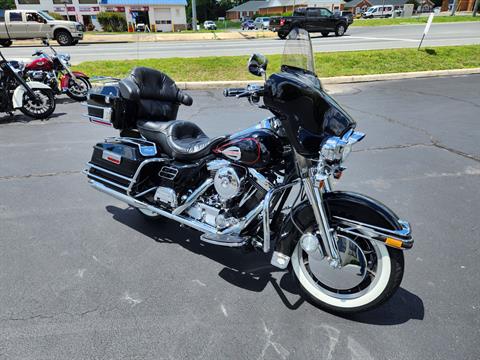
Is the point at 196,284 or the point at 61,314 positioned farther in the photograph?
the point at 196,284

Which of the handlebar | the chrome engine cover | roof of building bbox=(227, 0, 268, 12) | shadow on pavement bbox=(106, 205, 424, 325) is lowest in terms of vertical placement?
shadow on pavement bbox=(106, 205, 424, 325)

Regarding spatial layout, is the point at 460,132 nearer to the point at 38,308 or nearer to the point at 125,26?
the point at 38,308

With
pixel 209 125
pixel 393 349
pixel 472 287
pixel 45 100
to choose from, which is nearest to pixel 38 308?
pixel 393 349

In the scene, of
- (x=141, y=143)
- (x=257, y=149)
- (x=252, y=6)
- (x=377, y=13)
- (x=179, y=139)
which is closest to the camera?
(x=257, y=149)

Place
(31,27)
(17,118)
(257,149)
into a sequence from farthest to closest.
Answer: (31,27), (17,118), (257,149)

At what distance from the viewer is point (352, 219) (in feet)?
7.75

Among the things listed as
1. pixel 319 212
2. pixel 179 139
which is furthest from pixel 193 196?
pixel 319 212

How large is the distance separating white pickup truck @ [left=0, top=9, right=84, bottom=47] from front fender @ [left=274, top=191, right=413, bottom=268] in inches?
909

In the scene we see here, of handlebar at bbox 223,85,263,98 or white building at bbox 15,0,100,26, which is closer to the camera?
handlebar at bbox 223,85,263,98

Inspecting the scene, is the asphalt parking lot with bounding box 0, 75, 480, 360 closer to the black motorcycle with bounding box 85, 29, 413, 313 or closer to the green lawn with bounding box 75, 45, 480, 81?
the black motorcycle with bounding box 85, 29, 413, 313

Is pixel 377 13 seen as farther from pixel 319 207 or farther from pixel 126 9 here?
pixel 319 207

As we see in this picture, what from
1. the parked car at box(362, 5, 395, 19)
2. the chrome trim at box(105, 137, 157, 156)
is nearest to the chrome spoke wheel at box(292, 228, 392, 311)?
the chrome trim at box(105, 137, 157, 156)

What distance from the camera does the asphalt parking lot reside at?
2316mm

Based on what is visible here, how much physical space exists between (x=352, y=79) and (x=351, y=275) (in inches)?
349
